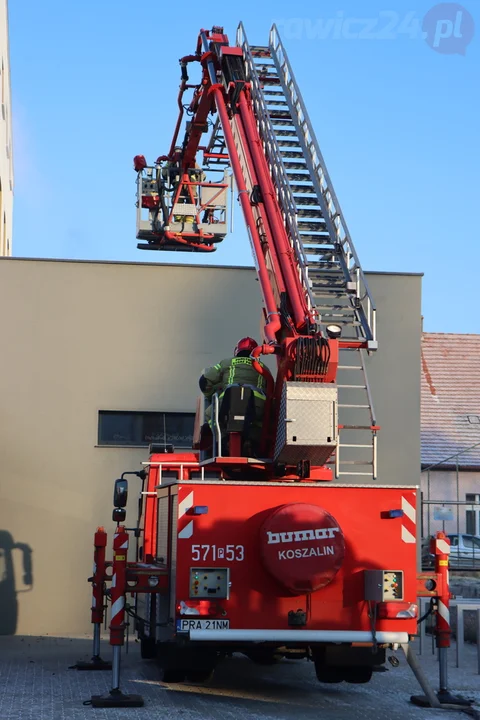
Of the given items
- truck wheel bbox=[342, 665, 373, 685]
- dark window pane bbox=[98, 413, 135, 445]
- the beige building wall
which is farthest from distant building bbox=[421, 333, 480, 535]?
truck wheel bbox=[342, 665, 373, 685]

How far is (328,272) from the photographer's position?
450 inches

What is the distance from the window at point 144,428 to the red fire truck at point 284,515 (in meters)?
3.86

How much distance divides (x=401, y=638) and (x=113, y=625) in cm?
266

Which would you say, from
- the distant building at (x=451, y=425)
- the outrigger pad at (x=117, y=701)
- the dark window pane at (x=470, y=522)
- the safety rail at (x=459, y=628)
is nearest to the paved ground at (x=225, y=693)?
the outrigger pad at (x=117, y=701)

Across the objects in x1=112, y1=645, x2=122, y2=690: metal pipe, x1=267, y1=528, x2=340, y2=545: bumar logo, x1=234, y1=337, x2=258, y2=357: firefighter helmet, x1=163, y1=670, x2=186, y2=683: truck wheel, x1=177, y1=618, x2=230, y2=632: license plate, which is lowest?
x1=163, y1=670, x2=186, y2=683: truck wheel

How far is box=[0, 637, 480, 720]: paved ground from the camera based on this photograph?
29.2 feet

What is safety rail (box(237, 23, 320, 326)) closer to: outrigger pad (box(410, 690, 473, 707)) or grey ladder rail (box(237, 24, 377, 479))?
grey ladder rail (box(237, 24, 377, 479))

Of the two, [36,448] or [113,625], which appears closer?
[113,625]

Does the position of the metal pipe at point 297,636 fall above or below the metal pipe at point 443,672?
above

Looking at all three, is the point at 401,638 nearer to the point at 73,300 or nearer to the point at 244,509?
the point at 244,509

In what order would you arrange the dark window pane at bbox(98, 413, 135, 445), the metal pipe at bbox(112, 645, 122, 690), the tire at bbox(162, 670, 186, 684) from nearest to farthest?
the metal pipe at bbox(112, 645, 122, 690)
the tire at bbox(162, 670, 186, 684)
the dark window pane at bbox(98, 413, 135, 445)

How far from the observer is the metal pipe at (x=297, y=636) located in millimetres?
9047

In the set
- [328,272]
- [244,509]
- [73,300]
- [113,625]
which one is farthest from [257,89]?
[113,625]

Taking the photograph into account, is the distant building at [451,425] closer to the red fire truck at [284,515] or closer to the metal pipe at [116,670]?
the red fire truck at [284,515]
